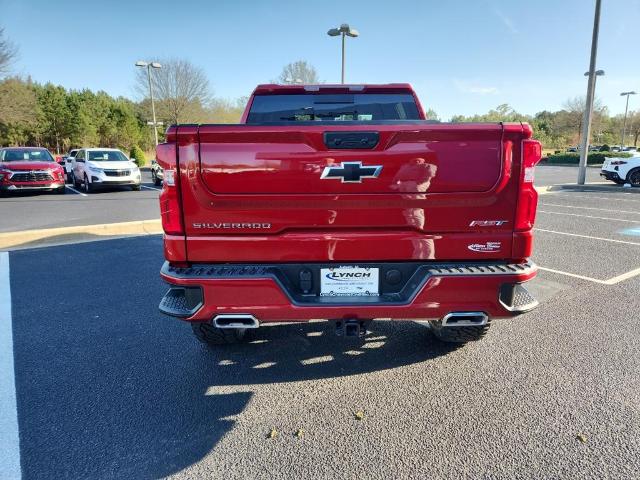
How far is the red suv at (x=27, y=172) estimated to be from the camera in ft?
47.4

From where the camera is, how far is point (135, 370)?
10.6 feet

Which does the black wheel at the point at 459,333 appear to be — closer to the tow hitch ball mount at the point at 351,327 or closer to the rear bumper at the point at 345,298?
the rear bumper at the point at 345,298

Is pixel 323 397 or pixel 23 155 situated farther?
pixel 23 155

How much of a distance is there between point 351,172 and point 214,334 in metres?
1.80

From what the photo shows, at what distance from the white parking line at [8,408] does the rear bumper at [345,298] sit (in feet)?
3.48

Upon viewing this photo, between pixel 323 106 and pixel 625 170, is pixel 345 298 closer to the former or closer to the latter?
pixel 323 106

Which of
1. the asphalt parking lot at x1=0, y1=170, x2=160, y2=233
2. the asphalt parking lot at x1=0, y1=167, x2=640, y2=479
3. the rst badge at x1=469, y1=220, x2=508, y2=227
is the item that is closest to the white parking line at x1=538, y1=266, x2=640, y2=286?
the asphalt parking lot at x1=0, y1=167, x2=640, y2=479

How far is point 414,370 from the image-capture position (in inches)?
127

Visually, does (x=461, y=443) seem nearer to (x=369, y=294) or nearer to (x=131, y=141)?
(x=369, y=294)

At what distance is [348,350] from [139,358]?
1671 millimetres

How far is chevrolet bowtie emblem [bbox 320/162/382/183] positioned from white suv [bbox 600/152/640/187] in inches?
761

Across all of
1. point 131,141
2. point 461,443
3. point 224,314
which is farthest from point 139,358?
point 131,141

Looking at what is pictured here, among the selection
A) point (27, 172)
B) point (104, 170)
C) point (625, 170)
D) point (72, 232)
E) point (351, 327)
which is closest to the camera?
point (351, 327)

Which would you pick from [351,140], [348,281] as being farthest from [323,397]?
[351,140]
